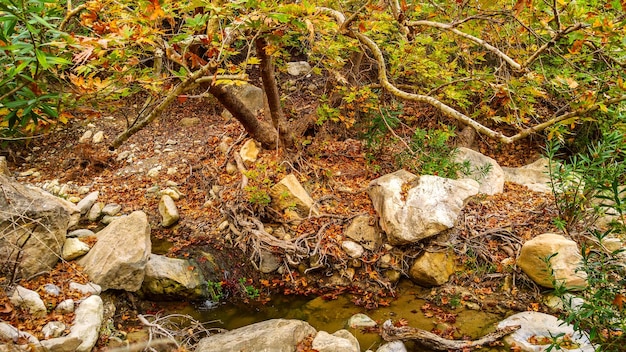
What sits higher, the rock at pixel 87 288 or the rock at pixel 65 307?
the rock at pixel 65 307

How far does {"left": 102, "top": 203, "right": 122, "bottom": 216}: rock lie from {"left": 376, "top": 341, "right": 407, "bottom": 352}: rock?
3590 mm

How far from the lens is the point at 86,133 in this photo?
21.4ft

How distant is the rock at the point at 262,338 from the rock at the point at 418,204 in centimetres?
144

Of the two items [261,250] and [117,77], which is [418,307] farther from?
[117,77]

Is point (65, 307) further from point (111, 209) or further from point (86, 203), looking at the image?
point (86, 203)

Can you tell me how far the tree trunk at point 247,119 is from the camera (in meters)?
4.56

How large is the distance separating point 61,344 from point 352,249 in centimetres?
268

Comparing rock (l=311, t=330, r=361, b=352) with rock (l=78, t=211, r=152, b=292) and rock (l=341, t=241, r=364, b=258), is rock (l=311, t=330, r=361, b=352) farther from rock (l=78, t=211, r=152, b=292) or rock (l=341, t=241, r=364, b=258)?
rock (l=78, t=211, r=152, b=292)

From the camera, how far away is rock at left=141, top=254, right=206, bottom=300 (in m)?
3.80

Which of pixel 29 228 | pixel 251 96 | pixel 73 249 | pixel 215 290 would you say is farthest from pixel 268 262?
pixel 251 96

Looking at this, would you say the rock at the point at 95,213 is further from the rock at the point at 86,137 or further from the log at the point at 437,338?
the log at the point at 437,338

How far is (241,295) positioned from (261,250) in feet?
1.74

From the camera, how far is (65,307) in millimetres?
2998

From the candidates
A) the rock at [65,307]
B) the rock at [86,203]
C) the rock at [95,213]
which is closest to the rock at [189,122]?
the rock at [86,203]
